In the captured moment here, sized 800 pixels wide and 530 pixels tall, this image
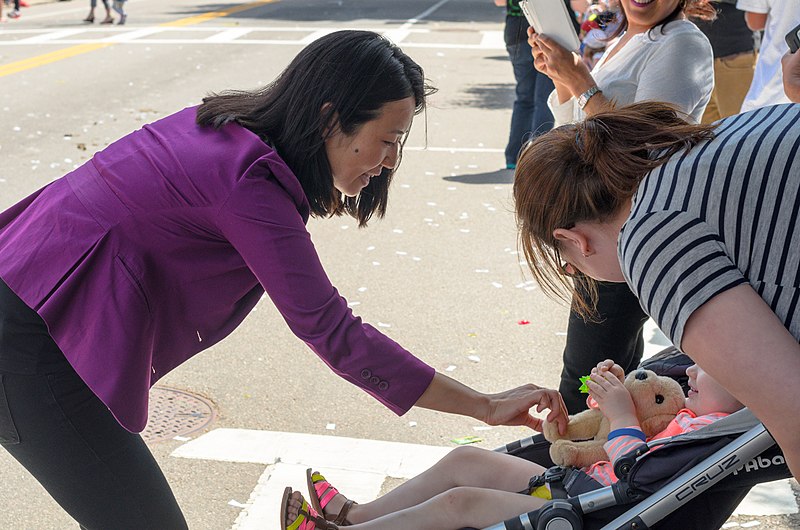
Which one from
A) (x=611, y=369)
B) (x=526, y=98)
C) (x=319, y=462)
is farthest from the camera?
(x=526, y=98)

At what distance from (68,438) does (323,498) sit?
970 millimetres

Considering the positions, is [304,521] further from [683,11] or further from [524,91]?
[524,91]

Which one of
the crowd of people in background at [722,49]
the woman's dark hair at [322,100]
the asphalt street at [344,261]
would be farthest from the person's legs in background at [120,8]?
the woman's dark hair at [322,100]

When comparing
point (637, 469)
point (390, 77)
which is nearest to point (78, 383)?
point (390, 77)

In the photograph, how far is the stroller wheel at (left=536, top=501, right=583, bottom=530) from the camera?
7.95ft

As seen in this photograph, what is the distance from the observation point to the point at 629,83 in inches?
146

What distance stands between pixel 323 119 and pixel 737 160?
107 centimetres

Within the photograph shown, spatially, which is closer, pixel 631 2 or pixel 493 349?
pixel 631 2

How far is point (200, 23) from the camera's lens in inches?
883

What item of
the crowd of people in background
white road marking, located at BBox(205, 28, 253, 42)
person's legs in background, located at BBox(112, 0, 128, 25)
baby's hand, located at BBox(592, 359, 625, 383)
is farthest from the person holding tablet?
person's legs in background, located at BBox(112, 0, 128, 25)

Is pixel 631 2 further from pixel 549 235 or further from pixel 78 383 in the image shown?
pixel 78 383

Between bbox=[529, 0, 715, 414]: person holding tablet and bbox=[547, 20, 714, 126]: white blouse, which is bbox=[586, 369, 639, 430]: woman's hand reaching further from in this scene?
bbox=[547, 20, 714, 126]: white blouse

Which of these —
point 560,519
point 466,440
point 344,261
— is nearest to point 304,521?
point 560,519

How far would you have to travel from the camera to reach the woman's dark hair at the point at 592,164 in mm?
2023
